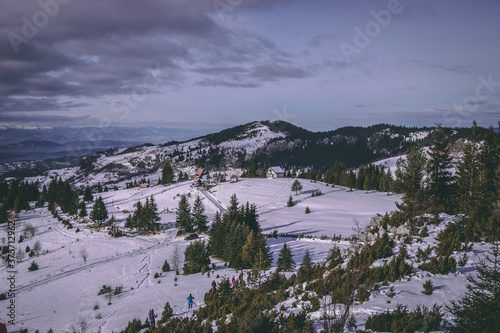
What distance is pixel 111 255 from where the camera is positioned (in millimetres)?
39031

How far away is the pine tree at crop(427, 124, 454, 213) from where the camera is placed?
2862cm

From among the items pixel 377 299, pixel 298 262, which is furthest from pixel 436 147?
pixel 377 299

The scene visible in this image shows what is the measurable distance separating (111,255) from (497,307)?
43.3 m

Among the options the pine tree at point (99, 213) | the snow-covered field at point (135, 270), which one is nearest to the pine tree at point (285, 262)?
the snow-covered field at point (135, 270)

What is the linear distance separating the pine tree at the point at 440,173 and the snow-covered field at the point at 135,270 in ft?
24.9

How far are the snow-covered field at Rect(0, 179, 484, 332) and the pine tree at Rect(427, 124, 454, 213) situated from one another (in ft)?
24.9

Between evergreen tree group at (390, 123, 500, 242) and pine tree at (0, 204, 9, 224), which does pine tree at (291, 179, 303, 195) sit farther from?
pine tree at (0, 204, 9, 224)

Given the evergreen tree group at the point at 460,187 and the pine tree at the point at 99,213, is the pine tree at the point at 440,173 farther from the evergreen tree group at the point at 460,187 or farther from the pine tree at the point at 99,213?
the pine tree at the point at 99,213

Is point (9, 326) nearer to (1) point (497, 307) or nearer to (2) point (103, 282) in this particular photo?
(2) point (103, 282)

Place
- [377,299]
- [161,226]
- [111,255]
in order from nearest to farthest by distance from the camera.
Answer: [377,299], [111,255], [161,226]

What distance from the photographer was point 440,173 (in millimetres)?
29281

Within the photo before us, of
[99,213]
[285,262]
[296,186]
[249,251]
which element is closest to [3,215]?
[99,213]

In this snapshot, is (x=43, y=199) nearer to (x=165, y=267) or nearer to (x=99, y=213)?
(x=99, y=213)

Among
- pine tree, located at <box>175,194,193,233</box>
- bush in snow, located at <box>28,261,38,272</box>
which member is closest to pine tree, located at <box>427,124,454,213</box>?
pine tree, located at <box>175,194,193,233</box>
